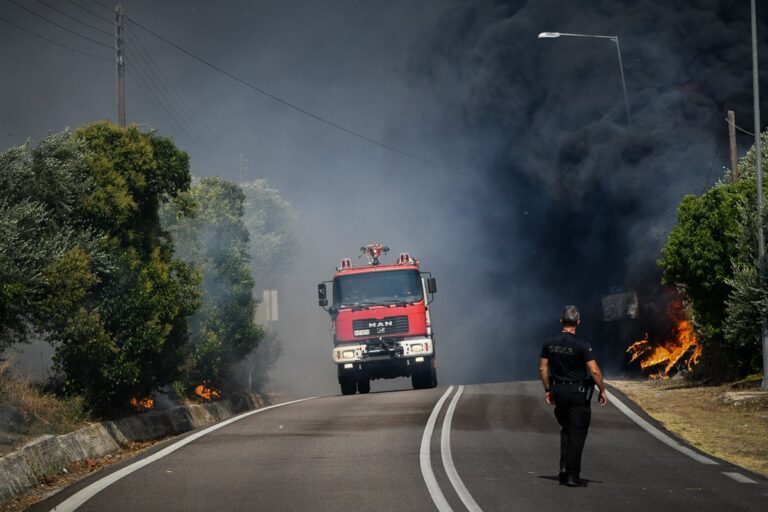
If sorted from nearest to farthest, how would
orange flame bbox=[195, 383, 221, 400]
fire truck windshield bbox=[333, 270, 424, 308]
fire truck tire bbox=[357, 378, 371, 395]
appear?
fire truck windshield bbox=[333, 270, 424, 308] → fire truck tire bbox=[357, 378, 371, 395] → orange flame bbox=[195, 383, 221, 400]

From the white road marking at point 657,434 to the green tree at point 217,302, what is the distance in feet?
43.1

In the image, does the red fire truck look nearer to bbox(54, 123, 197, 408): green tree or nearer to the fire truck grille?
the fire truck grille

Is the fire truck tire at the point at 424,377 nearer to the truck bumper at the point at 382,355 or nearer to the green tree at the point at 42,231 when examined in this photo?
the truck bumper at the point at 382,355

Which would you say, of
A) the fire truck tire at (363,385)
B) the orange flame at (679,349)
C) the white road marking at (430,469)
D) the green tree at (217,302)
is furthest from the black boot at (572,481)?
the orange flame at (679,349)

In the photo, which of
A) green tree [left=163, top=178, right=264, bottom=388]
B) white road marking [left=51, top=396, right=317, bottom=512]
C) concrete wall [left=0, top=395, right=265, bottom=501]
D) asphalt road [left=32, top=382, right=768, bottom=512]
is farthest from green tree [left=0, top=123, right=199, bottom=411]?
green tree [left=163, top=178, right=264, bottom=388]

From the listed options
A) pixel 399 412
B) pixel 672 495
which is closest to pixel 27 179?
pixel 399 412

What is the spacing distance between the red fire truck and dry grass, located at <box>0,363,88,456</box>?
35.2 feet

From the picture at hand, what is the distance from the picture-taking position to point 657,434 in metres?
17.3

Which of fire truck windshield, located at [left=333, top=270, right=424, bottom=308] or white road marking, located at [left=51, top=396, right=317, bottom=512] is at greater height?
fire truck windshield, located at [left=333, top=270, right=424, bottom=308]

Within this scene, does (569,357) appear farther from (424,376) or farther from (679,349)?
(679,349)

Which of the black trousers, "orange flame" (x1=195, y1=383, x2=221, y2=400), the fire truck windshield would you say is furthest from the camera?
"orange flame" (x1=195, y1=383, x2=221, y2=400)

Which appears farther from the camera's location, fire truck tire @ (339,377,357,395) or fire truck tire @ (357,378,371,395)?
fire truck tire @ (357,378,371,395)

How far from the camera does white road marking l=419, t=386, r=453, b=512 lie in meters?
10.6

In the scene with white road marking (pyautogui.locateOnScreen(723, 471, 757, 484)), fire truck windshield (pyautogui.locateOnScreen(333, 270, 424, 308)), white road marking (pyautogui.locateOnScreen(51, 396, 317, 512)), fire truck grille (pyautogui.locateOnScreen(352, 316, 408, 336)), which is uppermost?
fire truck windshield (pyautogui.locateOnScreen(333, 270, 424, 308))
